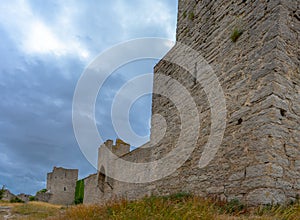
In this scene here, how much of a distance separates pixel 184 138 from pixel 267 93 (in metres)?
2.83

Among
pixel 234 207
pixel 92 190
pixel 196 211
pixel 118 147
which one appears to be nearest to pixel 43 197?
pixel 92 190

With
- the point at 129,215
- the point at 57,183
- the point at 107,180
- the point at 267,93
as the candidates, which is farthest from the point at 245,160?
the point at 57,183

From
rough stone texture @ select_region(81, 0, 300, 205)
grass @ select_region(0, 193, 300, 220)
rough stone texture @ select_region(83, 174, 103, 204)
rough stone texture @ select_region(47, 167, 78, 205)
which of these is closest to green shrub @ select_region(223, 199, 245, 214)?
grass @ select_region(0, 193, 300, 220)

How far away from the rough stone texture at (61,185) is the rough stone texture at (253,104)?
28.7m

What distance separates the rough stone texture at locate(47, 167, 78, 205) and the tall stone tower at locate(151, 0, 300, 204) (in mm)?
28933

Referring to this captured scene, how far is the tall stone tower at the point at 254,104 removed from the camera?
5205 millimetres

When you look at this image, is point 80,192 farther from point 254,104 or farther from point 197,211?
point 197,211

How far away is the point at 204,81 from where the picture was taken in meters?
7.36

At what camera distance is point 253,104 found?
18.6 feet

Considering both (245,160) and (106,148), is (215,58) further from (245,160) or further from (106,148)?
(106,148)

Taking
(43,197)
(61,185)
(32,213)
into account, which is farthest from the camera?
(61,185)

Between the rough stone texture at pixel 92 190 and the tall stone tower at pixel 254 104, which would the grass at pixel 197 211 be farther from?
the rough stone texture at pixel 92 190

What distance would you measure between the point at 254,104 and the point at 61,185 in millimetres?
31552

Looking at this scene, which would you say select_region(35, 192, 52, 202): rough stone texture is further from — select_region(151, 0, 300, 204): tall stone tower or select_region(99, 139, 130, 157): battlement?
select_region(151, 0, 300, 204): tall stone tower
